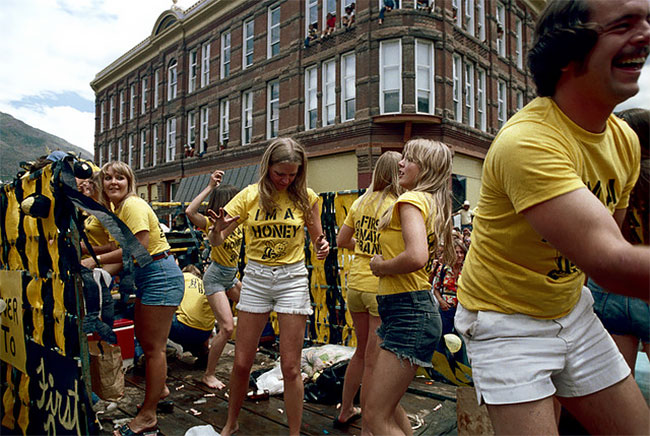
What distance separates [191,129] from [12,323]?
23113 millimetres

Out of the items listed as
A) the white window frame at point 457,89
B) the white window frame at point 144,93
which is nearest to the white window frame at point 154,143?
the white window frame at point 144,93

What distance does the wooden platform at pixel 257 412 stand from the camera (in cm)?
338

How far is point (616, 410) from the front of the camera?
1476mm

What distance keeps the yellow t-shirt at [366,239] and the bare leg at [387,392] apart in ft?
2.83

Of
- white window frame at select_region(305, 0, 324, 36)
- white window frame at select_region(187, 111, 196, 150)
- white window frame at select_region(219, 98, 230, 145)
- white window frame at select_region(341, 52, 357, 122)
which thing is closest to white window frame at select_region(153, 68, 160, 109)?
white window frame at select_region(187, 111, 196, 150)

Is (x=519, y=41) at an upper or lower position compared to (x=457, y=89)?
upper

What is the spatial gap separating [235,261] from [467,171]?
15.2 meters

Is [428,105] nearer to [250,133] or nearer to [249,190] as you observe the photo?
[250,133]

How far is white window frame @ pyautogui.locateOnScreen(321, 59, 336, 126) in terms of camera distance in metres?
17.5

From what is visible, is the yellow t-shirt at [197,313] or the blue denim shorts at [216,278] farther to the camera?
the yellow t-shirt at [197,313]

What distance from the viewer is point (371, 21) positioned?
16.2 m

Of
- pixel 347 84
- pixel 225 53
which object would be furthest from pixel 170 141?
pixel 347 84

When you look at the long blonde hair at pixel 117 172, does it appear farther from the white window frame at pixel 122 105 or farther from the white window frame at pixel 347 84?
the white window frame at pixel 122 105

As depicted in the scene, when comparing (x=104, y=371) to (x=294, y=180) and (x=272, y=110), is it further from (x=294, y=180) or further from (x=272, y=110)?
(x=272, y=110)
